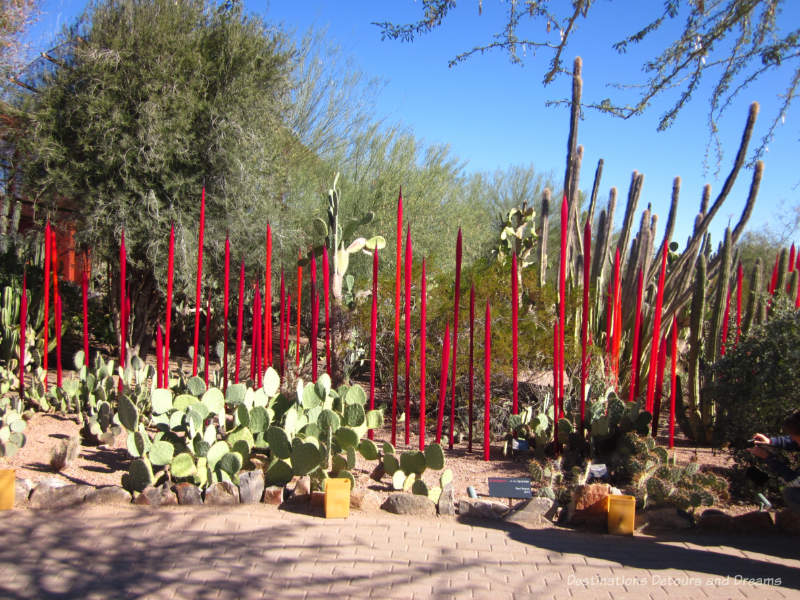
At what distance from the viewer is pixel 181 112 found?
26.2 ft

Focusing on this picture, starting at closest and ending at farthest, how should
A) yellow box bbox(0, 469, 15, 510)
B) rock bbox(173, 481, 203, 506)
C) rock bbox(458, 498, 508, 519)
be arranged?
yellow box bbox(0, 469, 15, 510) → rock bbox(173, 481, 203, 506) → rock bbox(458, 498, 508, 519)

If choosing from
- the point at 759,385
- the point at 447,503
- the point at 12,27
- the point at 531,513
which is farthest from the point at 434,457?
the point at 12,27

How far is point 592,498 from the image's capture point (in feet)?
13.8

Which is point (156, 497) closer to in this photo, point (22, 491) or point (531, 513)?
point (22, 491)

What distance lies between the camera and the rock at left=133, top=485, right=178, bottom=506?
412 cm

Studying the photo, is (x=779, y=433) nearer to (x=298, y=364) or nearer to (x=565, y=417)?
(x=565, y=417)

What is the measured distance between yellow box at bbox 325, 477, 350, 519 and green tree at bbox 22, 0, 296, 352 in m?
4.68

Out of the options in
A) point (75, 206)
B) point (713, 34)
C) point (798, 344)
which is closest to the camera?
point (798, 344)

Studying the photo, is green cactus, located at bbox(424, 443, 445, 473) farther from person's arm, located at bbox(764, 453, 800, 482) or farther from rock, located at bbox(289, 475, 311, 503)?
person's arm, located at bbox(764, 453, 800, 482)

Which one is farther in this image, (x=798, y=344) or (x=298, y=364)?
(x=298, y=364)

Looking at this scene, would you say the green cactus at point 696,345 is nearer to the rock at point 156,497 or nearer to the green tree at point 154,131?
the rock at point 156,497

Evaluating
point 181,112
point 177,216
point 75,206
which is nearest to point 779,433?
point 177,216

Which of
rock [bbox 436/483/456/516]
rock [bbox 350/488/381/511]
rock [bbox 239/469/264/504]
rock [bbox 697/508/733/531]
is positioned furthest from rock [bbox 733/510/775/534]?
rock [bbox 239/469/264/504]

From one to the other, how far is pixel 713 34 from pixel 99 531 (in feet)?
18.8
